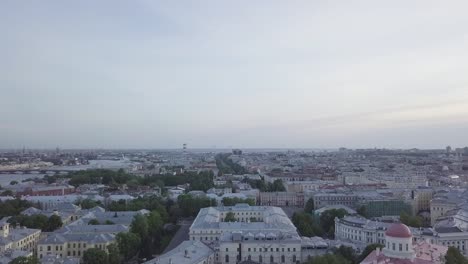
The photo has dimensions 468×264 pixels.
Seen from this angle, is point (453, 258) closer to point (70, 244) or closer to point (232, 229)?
point (232, 229)

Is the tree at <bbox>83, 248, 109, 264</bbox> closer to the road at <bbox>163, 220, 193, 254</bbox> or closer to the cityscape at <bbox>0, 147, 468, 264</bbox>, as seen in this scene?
the cityscape at <bbox>0, 147, 468, 264</bbox>

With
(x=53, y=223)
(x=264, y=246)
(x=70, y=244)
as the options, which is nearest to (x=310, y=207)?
(x=264, y=246)

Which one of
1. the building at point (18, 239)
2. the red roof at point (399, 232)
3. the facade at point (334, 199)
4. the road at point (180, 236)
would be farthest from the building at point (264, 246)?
the facade at point (334, 199)

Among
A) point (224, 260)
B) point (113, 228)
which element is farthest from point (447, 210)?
point (113, 228)

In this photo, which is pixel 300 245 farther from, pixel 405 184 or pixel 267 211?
pixel 405 184

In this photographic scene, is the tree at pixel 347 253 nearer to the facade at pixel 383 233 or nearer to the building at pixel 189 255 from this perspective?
the facade at pixel 383 233
